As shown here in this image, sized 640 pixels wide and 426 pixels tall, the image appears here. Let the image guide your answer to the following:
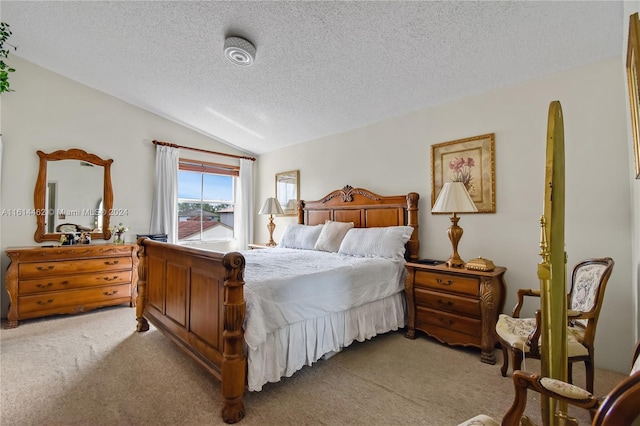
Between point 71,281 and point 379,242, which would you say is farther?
point 71,281

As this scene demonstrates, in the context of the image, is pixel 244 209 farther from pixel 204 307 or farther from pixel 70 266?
A: pixel 204 307

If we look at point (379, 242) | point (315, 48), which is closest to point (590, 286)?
point (379, 242)

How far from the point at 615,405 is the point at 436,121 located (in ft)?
9.86

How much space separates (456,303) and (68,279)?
423cm

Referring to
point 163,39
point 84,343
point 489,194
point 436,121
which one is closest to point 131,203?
point 84,343

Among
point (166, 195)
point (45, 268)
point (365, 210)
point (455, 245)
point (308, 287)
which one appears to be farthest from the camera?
point (166, 195)

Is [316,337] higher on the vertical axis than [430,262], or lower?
lower

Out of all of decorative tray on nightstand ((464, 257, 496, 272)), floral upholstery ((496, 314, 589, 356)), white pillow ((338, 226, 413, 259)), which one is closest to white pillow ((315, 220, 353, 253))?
white pillow ((338, 226, 413, 259))

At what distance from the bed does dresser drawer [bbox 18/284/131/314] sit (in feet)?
3.51

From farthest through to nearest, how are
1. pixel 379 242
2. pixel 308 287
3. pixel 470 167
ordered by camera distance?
→ 1. pixel 379 242
2. pixel 470 167
3. pixel 308 287

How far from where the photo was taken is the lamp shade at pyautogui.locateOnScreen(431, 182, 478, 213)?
2600 mm

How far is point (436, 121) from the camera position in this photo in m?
3.22

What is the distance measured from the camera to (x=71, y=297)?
11.3ft

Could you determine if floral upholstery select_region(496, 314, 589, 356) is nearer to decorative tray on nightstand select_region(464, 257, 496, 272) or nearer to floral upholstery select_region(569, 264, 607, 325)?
floral upholstery select_region(569, 264, 607, 325)
